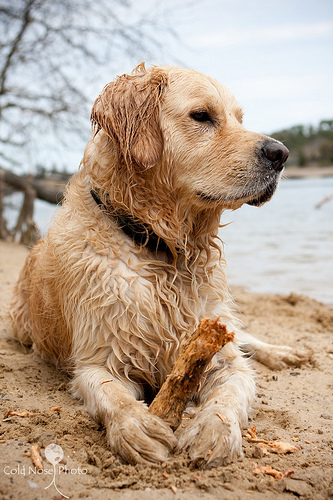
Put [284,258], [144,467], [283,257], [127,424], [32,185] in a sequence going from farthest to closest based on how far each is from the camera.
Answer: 1. [32,185]
2. [283,257]
3. [284,258]
4. [127,424]
5. [144,467]

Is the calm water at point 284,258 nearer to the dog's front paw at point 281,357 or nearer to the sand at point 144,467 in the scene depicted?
the dog's front paw at point 281,357

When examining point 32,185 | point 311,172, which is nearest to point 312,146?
point 311,172

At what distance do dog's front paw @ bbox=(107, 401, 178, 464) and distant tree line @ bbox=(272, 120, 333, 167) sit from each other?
5278 cm

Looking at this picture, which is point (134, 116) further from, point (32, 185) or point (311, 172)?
point (311, 172)

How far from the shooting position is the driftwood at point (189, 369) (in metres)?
2.22

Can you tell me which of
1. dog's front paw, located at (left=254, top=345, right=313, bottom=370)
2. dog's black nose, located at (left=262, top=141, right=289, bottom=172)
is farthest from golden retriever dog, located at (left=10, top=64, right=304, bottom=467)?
dog's front paw, located at (left=254, top=345, right=313, bottom=370)

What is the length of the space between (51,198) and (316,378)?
1023 centimetres

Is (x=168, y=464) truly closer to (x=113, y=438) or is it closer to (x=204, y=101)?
(x=113, y=438)

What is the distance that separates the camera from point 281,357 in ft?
13.1

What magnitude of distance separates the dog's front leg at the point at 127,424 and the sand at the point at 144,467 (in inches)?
2.1

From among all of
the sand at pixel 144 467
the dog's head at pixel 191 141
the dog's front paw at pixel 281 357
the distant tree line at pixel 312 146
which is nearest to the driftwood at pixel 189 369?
the sand at pixel 144 467

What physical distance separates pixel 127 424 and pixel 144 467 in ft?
0.70

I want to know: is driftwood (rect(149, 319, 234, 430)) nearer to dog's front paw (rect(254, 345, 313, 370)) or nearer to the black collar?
the black collar

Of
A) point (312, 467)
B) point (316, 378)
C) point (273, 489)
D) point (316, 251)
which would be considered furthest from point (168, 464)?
point (316, 251)
